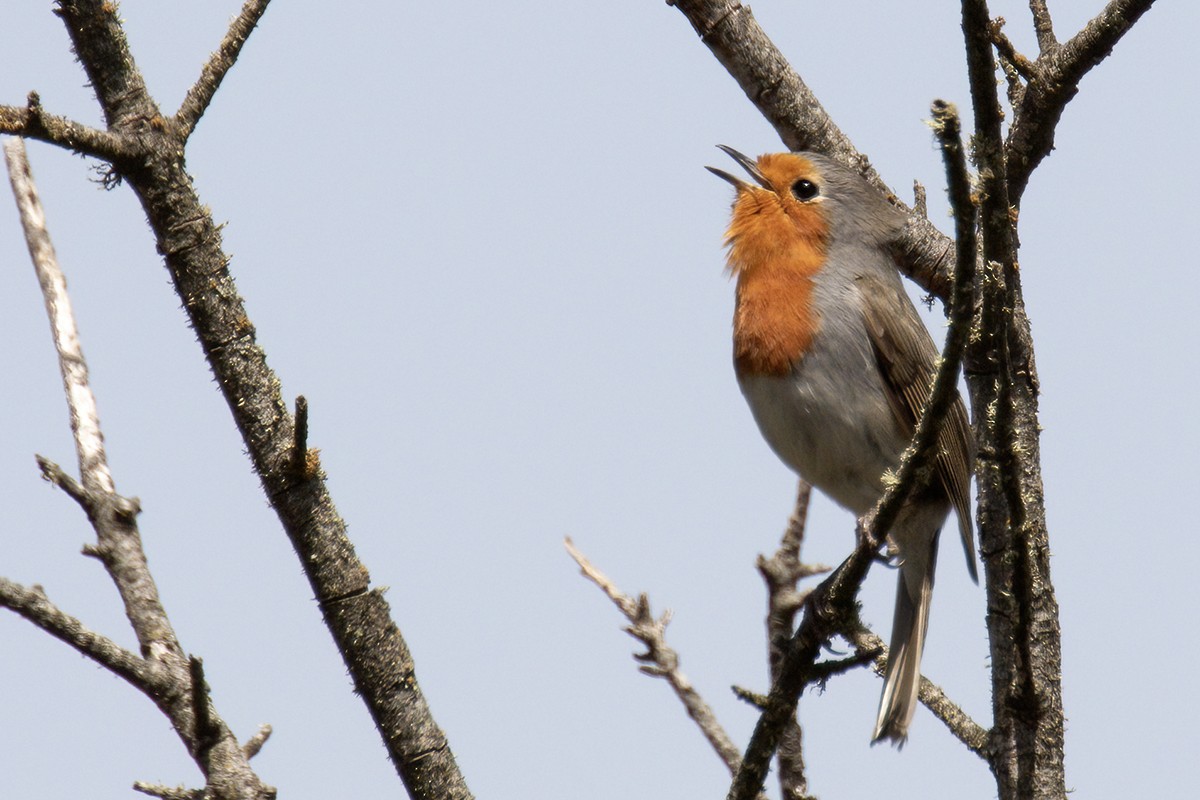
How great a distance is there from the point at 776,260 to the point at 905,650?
202cm

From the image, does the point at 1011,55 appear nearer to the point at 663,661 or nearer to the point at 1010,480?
the point at 1010,480

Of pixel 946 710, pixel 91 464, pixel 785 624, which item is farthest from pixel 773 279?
pixel 91 464

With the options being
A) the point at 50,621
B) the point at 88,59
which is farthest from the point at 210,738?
the point at 88,59

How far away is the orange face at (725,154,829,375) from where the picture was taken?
6.21m

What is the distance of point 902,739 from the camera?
5.69m

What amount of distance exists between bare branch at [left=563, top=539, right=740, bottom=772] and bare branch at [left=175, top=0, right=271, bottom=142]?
7.29ft

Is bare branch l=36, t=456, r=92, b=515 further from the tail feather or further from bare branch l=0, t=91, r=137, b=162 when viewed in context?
the tail feather

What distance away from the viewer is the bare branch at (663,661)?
4.64 meters

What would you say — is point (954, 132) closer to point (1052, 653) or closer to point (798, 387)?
point (1052, 653)

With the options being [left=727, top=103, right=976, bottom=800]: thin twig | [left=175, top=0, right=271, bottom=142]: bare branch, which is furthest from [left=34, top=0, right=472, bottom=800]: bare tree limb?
[left=727, top=103, right=976, bottom=800]: thin twig

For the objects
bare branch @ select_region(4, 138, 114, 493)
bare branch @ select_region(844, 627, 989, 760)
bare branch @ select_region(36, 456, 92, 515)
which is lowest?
bare branch @ select_region(844, 627, 989, 760)

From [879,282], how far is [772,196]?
0.94m

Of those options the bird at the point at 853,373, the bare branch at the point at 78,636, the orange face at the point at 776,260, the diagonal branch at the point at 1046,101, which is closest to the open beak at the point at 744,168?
the orange face at the point at 776,260

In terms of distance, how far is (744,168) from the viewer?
746 cm
